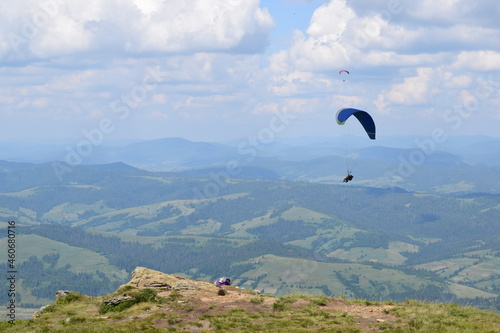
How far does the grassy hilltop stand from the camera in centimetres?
3897

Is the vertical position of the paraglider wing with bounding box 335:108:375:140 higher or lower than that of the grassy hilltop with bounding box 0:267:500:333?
higher

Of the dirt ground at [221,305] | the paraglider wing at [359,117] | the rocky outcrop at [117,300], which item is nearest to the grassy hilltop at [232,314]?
the dirt ground at [221,305]

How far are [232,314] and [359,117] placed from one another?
44.8m

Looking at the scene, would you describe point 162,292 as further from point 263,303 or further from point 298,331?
point 298,331

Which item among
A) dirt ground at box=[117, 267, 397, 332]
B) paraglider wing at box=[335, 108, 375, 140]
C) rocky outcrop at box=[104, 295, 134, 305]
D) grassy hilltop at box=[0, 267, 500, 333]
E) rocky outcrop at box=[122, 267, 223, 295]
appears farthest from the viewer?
paraglider wing at box=[335, 108, 375, 140]

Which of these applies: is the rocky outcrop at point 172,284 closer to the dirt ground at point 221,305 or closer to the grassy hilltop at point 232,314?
the dirt ground at point 221,305

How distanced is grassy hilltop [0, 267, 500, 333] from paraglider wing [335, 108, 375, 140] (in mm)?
29743

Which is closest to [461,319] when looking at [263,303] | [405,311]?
[405,311]

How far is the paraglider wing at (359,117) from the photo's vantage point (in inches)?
2771

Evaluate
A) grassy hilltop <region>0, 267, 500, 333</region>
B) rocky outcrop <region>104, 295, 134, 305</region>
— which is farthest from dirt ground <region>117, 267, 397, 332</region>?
rocky outcrop <region>104, 295, 134, 305</region>

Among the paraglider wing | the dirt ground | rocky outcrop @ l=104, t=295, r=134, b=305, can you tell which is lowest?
rocky outcrop @ l=104, t=295, r=134, b=305

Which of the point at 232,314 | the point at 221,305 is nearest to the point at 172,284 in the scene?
the point at 221,305

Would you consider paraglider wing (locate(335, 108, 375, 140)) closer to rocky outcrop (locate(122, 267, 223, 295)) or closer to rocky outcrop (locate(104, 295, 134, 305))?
rocky outcrop (locate(122, 267, 223, 295))

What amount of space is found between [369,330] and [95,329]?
22244 mm
